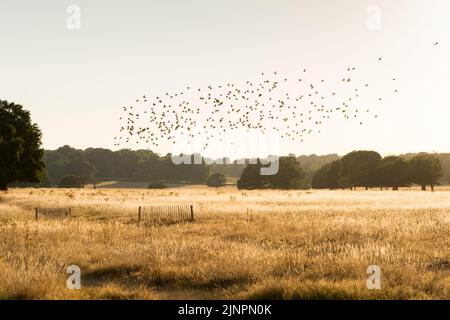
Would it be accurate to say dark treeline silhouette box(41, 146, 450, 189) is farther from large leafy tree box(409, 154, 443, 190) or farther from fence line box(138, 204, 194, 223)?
fence line box(138, 204, 194, 223)

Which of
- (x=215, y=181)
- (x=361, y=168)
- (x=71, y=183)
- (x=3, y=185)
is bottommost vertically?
(x=215, y=181)

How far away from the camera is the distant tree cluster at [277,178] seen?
10674cm

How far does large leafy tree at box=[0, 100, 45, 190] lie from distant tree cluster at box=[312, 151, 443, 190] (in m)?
65.3

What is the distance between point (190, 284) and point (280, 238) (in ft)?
23.4

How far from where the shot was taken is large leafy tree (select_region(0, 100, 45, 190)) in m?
57.5

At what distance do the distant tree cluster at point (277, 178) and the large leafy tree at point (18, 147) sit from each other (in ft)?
173

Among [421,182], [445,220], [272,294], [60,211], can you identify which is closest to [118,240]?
[272,294]

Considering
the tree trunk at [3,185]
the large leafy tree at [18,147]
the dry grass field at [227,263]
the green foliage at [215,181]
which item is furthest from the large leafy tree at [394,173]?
the dry grass field at [227,263]

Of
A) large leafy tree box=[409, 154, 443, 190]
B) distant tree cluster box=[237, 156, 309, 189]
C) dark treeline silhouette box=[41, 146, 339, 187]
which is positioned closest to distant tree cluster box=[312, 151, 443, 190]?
large leafy tree box=[409, 154, 443, 190]

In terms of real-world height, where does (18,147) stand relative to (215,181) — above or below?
above

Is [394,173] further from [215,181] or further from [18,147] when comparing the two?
[18,147]

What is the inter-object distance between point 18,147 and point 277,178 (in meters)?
61.4

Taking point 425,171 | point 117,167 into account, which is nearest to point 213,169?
point 117,167

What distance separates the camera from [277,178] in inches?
4227
